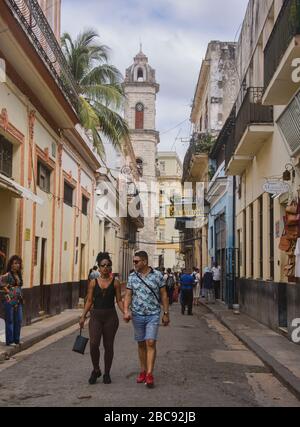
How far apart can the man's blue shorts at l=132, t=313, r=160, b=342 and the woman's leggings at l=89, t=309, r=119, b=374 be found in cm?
39

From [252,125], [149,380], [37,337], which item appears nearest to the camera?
[149,380]

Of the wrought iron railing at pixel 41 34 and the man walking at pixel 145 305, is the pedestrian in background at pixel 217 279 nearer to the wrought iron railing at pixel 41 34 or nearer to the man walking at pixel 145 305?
the wrought iron railing at pixel 41 34

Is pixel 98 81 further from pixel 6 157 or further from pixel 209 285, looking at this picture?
pixel 6 157

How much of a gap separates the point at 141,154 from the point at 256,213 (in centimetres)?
5141

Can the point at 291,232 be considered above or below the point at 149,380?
above

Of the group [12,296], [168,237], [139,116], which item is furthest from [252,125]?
[168,237]

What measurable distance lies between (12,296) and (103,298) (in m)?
3.17

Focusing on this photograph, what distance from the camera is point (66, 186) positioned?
71.8 feet

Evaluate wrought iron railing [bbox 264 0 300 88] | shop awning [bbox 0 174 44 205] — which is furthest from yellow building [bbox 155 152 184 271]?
wrought iron railing [bbox 264 0 300 88]

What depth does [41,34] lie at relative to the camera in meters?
16.0

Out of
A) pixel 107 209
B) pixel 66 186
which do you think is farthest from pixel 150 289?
pixel 107 209

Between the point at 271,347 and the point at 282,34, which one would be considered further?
the point at 282,34

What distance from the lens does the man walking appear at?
327 inches

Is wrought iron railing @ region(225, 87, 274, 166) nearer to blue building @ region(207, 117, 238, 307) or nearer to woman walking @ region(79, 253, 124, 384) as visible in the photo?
blue building @ region(207, 117, 238, 307)
